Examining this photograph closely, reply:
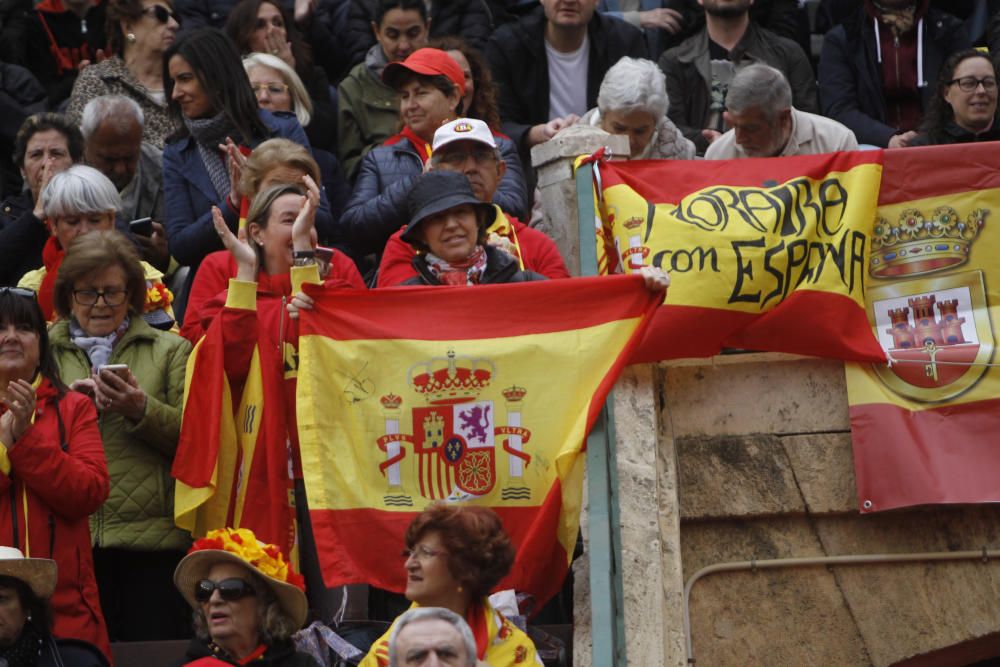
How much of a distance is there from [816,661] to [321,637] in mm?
2350

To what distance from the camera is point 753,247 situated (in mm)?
8422

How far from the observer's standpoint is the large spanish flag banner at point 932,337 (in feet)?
27.4

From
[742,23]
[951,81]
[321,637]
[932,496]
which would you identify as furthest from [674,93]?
[321,637]

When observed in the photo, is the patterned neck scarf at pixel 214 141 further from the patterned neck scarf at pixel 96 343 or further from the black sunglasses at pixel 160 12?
the black sunglasses at pixel 160 12

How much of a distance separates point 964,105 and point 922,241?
2320 mm

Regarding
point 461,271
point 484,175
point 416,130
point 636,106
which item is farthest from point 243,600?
point 636,106

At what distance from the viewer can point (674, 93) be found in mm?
11688

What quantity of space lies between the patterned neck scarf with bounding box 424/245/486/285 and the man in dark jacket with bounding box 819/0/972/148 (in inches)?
177

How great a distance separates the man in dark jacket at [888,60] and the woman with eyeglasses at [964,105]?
40.2 inches

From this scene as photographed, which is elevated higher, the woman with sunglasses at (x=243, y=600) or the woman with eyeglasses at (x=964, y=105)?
the woman with eyeglasses at (x=964, y=105)

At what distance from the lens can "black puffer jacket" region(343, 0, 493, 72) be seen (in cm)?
1251

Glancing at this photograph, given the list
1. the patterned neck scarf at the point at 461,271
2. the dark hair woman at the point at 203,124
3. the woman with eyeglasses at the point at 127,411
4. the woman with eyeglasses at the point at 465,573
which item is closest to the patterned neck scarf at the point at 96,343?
the woman with eyeglasses at the point at 127,411

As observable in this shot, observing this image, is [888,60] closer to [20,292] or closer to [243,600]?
[20,292]

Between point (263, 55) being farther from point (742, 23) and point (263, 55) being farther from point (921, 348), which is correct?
point (921, 348)
